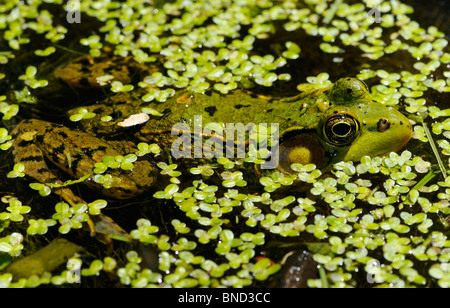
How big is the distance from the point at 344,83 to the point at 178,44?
199cm

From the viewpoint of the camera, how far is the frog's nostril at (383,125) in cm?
329

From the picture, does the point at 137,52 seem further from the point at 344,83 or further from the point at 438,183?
the point at 438,183

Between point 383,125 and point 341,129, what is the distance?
295 millimetres

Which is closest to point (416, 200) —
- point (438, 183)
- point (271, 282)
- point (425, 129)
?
point (438, 183)

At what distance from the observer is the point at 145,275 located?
2896 mm

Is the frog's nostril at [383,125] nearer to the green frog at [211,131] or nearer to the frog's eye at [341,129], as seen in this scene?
the green frog at [211,131]

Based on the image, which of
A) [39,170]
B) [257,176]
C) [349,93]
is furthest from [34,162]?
[349,93]

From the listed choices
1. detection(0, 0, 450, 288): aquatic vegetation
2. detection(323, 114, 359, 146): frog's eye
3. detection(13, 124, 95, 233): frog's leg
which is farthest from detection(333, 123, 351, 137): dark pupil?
detection(13, 124, 95, 233): frog's leg

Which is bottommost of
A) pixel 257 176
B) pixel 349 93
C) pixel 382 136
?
pixel 257 176

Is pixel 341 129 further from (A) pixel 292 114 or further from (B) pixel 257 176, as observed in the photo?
(B) pixel 257 176

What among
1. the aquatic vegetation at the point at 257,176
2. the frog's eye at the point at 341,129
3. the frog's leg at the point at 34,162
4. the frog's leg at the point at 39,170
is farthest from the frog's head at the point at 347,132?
the frog's leg at the point at 34,162

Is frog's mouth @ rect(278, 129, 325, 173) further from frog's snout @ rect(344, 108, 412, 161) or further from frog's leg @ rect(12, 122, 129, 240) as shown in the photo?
frog's leg @ rect(12, 122, 129, 240)

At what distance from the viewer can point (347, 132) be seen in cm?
330

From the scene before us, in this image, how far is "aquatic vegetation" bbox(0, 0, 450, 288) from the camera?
9.68ft
